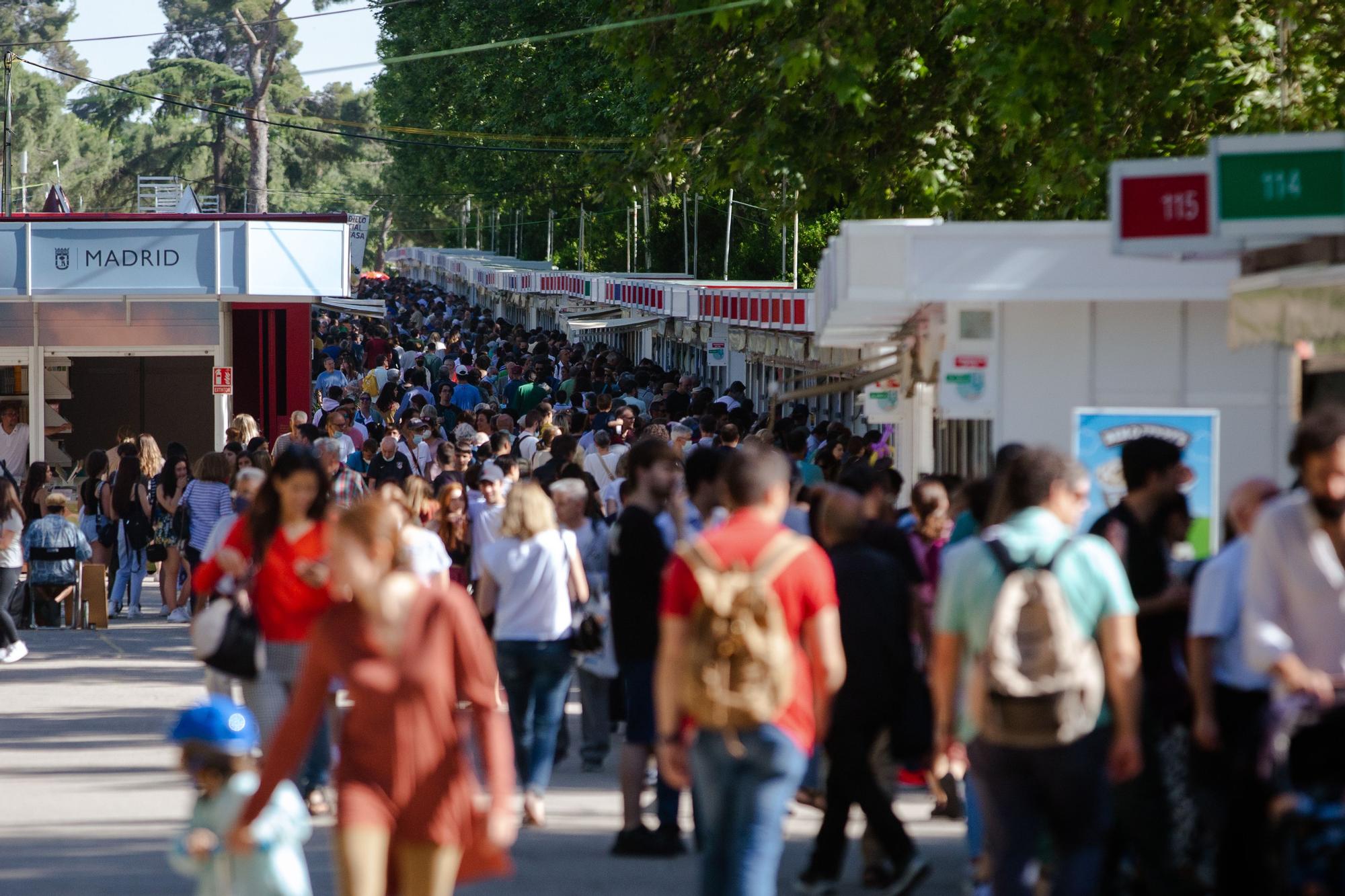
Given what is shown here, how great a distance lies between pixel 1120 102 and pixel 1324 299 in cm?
831

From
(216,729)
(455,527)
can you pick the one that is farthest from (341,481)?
(216,729)

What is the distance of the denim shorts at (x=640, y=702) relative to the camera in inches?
306

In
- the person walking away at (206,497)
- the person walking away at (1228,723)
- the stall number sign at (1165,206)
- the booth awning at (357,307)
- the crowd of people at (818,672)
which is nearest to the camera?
the crowd of people at (818,672)

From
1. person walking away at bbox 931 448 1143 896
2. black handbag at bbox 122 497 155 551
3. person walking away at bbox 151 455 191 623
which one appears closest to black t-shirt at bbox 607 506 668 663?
person walking away at bbox 931 448 1143 896

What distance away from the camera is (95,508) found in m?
16.8

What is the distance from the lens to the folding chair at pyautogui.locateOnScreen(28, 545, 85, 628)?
595 inches

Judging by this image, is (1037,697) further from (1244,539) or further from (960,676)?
(1244,539)

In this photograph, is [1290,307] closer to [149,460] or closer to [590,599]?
[590,599]

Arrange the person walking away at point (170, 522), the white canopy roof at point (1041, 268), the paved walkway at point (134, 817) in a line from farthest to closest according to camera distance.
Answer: the person walking away at point (170, 522) → the white canopy roof at point (1041, 268) → the paved walkway at point (134, 817)

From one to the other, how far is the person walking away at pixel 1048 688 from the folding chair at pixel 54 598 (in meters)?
11.3

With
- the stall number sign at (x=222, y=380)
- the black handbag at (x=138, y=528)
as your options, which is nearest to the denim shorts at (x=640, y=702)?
the black handbag at (x=138, y=528)

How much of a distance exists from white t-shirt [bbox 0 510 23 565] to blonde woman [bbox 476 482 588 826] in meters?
6.45

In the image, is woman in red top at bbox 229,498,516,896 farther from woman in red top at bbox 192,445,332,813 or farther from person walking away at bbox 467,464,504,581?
person walking away at bbox 467,464,504,581

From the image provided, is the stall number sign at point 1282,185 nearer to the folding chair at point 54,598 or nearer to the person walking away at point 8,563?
the person walking away at point 8,563
